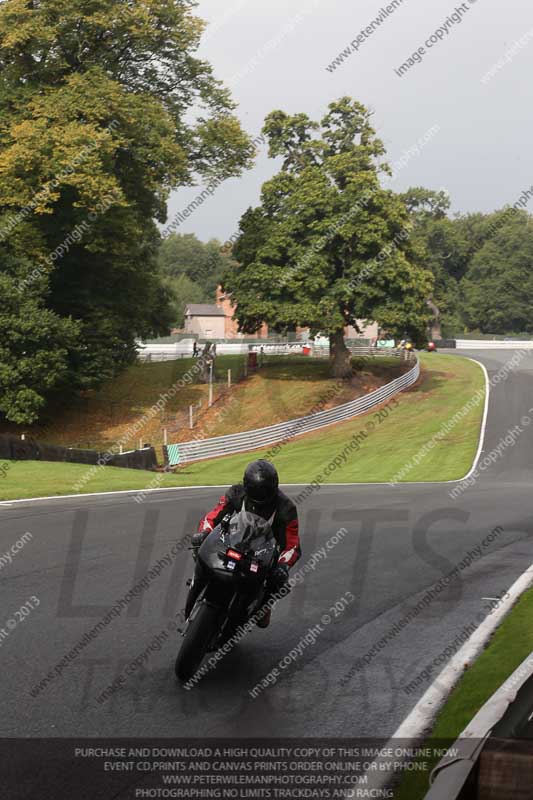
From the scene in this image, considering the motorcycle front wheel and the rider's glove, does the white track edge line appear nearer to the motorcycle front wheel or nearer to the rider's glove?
the rider's glove

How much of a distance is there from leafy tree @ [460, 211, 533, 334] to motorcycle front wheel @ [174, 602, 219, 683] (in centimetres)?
11677

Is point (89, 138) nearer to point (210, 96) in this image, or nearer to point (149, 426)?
point (210, 96)

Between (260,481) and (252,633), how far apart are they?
1.89m

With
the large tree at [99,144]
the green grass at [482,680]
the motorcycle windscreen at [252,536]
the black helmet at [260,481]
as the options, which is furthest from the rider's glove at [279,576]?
the large tree at [99,144]

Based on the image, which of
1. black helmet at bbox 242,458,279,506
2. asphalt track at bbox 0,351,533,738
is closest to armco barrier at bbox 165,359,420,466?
asphalt track at bbox 0,351,533,738

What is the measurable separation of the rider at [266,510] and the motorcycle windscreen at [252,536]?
266 mm

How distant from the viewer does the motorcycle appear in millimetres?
6227

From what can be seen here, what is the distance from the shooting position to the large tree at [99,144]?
120 ft

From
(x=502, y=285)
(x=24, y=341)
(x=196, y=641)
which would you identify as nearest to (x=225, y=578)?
(x=196, y=641)

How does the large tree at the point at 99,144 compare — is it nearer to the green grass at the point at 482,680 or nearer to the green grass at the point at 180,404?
the green grass at the point at 180,404

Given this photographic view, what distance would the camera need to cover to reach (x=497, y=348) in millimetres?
91062

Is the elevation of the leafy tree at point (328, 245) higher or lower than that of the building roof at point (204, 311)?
higher

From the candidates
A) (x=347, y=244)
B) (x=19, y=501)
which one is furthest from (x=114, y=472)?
(x=347, y=244)

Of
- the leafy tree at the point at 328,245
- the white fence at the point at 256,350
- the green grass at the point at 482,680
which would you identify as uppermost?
the leafy tree at the point at 328,245
